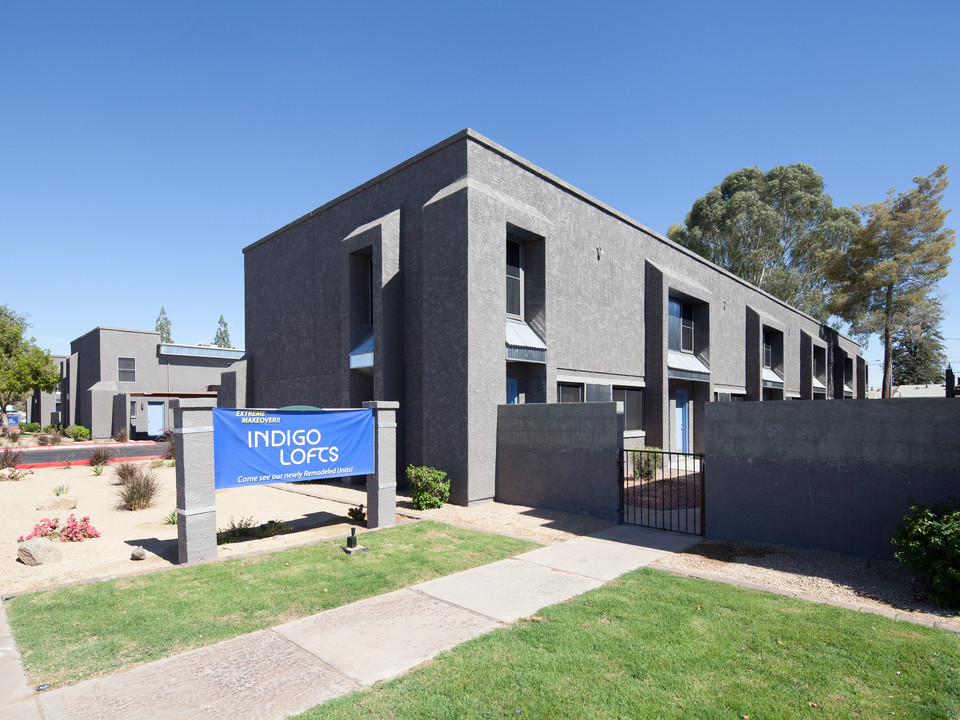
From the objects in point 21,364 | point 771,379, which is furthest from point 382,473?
point 21,364

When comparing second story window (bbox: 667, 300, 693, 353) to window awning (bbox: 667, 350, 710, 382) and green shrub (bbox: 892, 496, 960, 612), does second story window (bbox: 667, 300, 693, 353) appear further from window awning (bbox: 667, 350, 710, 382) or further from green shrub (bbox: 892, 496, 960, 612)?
green shrub (bbox: 892, 496, 960, 612)

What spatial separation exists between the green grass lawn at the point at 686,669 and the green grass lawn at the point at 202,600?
2186mm

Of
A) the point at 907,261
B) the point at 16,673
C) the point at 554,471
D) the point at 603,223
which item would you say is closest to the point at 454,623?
the point at 16,673

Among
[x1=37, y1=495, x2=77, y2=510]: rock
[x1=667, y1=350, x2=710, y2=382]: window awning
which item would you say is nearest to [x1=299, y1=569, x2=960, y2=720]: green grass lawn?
[x1=37, y1=495, x2=77, y2=510]: rock

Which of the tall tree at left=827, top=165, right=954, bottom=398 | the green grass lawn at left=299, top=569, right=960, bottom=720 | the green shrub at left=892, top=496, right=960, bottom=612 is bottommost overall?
the green grass lawn at left=299, top=569, right=960, bottom=720

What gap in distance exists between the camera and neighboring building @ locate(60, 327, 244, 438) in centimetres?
3538

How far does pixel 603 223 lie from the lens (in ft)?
59.0

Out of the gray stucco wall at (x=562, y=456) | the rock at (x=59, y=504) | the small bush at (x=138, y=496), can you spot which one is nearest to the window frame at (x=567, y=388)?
the gray stucco wall at (x=562, y=456)

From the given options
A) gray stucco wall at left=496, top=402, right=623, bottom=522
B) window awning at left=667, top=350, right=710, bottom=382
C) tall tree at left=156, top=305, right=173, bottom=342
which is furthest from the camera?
tall tree at left=156, top=305, right=173, bottom=342

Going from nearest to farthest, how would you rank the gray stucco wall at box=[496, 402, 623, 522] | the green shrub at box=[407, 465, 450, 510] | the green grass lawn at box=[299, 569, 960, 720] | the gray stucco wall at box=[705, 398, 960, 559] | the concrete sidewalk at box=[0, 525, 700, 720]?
the green grass lawn at box=[299, 569, 960, 720] < the concrete sidewalk at box=[0, 525, 700, 720] < the gray stucco wall at box=[705, 398, 960, 559] < the gray stucco wall at box=[496, 402, 623, 522] < the green shrub at box=[407, 465, 450, 510]

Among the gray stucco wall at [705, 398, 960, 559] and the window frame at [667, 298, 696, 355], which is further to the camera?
the window frame at [667, 298, 696, 355]

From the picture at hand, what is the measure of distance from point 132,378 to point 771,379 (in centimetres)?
3955

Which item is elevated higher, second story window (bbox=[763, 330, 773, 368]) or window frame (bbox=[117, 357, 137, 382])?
second story window (bbox=[763, 330, 773, 368])

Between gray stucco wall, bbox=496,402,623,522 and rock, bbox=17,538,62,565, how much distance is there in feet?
28.2
